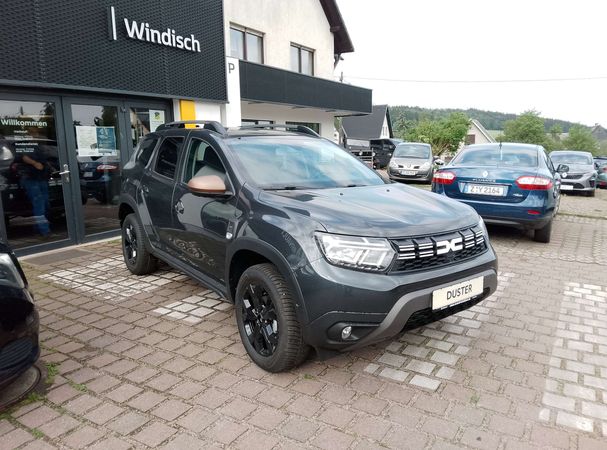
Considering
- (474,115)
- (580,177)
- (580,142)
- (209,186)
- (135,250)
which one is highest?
(474,115)

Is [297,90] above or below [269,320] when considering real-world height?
above

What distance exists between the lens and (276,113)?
15.1m

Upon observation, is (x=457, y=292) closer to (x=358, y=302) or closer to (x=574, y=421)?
(x=358, y=302)

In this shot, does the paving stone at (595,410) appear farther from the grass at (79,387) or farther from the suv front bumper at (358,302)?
the grass at (79,387)

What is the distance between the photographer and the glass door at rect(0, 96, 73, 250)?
617cm

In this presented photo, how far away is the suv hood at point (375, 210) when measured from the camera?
105 inches

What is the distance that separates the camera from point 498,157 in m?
7.20

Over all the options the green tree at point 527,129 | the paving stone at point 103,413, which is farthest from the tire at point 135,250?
the green tree at point 527,129

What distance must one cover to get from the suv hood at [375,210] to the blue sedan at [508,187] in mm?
3439

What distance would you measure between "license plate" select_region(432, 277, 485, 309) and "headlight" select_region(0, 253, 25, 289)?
247 centimetres

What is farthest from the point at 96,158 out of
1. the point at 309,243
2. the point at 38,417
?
the point at 309,243

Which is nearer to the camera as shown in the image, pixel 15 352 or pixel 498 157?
pixel 15 352

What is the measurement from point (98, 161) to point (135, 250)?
305 centimetres

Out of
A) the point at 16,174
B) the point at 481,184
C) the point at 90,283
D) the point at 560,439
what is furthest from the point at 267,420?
the point at 16,174
